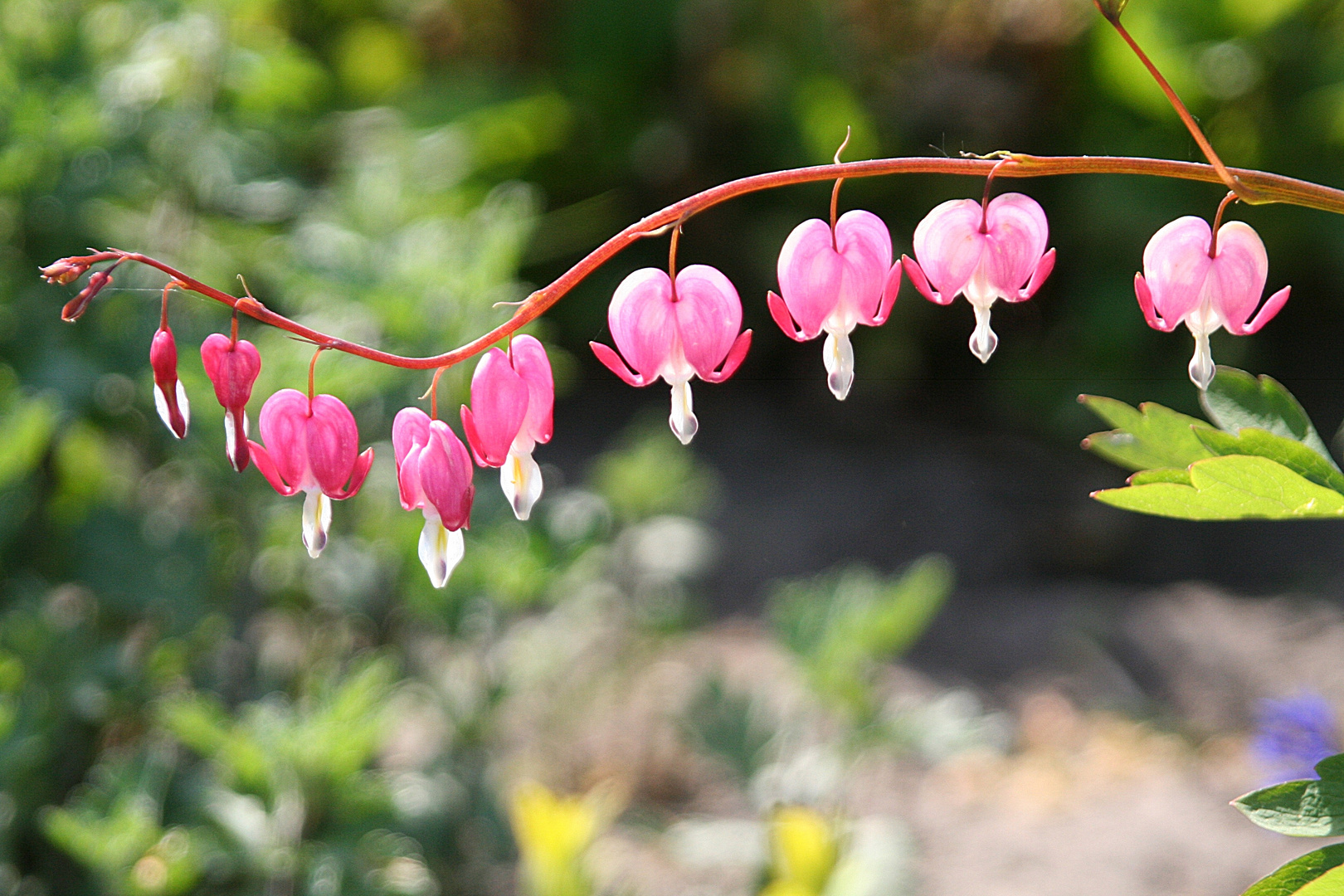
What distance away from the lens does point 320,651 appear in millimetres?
1726

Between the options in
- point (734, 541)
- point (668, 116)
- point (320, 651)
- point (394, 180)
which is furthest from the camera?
point (668, 116)

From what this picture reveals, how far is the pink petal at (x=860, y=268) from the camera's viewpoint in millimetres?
541

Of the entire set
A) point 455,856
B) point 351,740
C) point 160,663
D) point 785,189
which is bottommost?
point 455,856

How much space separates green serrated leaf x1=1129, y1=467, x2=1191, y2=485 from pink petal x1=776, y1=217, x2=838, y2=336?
174 millimetres

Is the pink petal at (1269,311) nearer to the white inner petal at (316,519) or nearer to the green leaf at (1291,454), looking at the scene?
the green leaf at (1291,454)

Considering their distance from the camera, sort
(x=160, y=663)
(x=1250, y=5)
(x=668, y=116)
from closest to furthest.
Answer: (x=160, y=663)
(x=1250, y=5)
(x=668, y=116)

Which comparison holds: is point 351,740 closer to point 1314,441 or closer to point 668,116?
point 1314,441

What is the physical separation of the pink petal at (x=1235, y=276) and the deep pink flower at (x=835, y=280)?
15 cm

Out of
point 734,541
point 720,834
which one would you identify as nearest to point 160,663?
point 720,834

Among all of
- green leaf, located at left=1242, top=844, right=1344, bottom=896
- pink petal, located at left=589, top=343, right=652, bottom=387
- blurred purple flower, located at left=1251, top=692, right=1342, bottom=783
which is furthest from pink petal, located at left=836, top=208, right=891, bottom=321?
blurred purple flower, located at left=1251, top=692, right=1342, bottom=783

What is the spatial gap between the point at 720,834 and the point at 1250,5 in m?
3.19

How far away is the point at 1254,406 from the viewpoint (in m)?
0.66

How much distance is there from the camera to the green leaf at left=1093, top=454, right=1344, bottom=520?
525mm

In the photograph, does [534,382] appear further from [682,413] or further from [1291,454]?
[1291,454]
